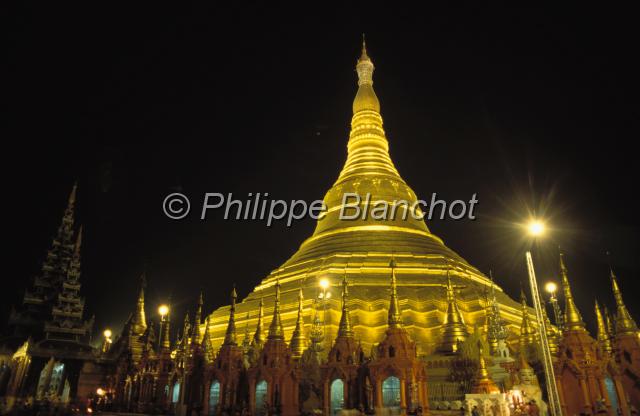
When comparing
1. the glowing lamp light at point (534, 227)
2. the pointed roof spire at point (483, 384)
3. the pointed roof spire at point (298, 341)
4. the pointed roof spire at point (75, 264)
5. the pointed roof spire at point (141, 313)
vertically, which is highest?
the pointed roof spire at point (75, 264)

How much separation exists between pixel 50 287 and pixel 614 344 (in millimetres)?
32589

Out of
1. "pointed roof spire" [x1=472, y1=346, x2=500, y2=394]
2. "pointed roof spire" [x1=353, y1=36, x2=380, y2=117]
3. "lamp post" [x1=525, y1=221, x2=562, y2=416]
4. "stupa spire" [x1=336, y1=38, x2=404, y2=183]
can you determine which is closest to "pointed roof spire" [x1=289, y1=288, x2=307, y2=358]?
"pointed roof spire" [x1=472, y1=346, x2=500, y2=394]

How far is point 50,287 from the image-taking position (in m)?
33.6

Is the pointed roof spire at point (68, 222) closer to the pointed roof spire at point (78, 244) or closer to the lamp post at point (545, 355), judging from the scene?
the pointed roof spire at point (78, 244)

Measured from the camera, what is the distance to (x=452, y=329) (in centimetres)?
2008

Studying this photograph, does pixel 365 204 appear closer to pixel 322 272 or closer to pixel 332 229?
pixel 332 229

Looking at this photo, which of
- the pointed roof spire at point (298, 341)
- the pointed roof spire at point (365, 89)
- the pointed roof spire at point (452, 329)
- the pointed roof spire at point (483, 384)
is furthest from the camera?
the pointed roof spire at point (365, 89)

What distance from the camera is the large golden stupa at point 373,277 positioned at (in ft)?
73.0

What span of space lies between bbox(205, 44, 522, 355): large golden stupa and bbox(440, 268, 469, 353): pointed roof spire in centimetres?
9

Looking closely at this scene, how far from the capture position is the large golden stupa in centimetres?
2225

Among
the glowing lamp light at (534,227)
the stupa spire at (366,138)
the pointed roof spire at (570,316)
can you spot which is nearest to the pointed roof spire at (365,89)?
the stupa spire at (366,138)

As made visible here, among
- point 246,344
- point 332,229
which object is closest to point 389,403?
point 246,344

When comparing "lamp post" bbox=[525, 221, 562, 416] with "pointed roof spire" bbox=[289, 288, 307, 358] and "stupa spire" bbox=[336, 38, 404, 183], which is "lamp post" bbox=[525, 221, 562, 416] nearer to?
"pointed roof spire" bbox=[289, 288, 307, 358]

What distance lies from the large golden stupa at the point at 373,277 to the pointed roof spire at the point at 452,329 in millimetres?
91
